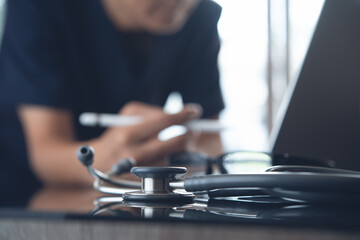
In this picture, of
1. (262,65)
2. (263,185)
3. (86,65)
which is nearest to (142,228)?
(263,185)

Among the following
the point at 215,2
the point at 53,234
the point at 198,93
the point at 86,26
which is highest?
the point at 215,2

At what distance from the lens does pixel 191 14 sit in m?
0.99

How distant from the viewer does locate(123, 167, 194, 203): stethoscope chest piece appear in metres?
0.22

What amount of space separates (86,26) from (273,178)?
0.75 metres

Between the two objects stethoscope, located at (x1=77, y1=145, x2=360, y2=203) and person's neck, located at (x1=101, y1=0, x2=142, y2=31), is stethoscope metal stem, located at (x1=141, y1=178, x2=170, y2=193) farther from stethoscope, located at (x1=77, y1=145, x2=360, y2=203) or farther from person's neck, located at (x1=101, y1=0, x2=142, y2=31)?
person's neck, located at (x1=101, y1=0, x2=142, y2=31)

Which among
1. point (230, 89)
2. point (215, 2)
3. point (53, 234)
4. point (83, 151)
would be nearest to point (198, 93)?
point (215, 2)

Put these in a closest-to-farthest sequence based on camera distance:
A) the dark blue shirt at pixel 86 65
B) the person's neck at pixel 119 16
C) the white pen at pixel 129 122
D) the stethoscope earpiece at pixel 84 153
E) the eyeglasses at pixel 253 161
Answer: the stethoscope earpiece at pixel 84 153, the eyeglasses at pixel 253 161, the white pen at pixel 129 122, the dark blue shirt at pixel 86 65, the person's neck at pixel 119 16

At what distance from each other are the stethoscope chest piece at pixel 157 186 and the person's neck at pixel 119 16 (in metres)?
0.69

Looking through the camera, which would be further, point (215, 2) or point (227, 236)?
point (215, 2)

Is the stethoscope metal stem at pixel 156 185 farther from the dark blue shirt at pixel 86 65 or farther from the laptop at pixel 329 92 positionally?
the dark blue shirt at pixel 86 65

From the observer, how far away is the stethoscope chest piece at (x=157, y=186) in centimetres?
22

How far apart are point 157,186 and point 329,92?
0.23 metres

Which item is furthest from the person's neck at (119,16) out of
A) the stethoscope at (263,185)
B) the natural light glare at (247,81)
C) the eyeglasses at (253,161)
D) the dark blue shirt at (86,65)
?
the natural light glare at (247,81)

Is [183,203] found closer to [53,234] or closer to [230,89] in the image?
[53,234]
